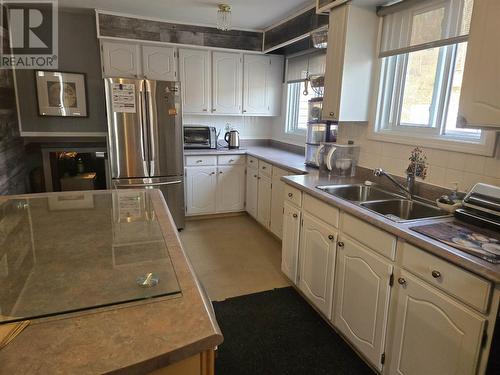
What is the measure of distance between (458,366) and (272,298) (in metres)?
1.37

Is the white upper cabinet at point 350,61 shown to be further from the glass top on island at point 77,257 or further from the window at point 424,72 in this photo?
the glass top on island at point 77,257

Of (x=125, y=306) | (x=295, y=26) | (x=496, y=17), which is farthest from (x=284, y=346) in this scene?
(x=295, y=26)

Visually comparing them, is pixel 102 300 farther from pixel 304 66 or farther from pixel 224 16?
pixel 304 66

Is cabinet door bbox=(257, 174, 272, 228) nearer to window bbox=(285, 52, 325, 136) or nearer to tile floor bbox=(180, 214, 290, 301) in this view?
tile floor bbox=(180, 214, 290, 301)

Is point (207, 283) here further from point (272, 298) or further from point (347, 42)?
point (347, 42)

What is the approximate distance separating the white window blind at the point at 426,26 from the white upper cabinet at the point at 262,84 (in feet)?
6.86

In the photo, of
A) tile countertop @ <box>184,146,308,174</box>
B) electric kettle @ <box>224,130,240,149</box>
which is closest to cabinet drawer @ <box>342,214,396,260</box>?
tile countertop @ <box>184,146,308,174</box>

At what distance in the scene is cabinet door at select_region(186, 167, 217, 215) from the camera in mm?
3947

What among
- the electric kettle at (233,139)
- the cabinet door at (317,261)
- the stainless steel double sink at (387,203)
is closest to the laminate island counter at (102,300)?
the cabinet door at (317,261)

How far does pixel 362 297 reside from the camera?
1784 millimetres

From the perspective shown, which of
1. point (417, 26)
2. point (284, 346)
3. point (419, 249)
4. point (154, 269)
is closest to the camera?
point (154, 269)

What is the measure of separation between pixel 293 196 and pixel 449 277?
1.30 metres

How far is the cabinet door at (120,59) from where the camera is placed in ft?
11.8

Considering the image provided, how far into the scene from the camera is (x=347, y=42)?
2363mm
